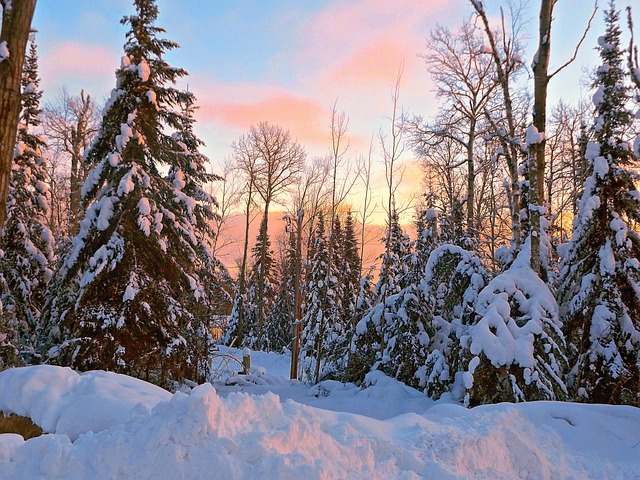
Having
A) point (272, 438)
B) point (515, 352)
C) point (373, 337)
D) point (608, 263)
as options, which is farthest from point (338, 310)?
point (272, 438)

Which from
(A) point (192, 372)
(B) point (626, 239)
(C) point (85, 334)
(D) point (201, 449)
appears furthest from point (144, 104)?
(B) point (626, 239)

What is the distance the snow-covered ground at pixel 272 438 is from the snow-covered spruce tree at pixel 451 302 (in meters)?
3.30

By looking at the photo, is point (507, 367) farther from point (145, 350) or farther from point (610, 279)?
point (145, 350)

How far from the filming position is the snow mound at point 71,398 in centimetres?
368

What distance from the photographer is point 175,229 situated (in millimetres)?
9781

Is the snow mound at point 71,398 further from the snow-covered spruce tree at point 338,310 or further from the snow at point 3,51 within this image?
the snow-covered spruce tree at point 338,310

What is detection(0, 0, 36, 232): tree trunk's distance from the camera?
4.24m

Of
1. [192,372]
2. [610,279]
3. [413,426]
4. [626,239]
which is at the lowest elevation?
[192,372]

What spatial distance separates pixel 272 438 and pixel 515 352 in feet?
16.0

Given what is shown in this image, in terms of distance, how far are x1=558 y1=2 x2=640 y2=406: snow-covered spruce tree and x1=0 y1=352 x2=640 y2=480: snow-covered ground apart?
285cm

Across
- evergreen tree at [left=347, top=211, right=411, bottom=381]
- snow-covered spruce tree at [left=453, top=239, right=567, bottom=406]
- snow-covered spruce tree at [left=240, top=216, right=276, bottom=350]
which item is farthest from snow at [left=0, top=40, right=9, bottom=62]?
snow-covered spruce tree at [left=240, top=216, right=276, bottom=350]

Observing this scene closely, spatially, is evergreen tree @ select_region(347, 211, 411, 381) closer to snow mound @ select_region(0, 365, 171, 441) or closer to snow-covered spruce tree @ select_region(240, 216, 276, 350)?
snow mound @ select_region(0, 365, 171, 441)

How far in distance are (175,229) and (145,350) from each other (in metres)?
2.73

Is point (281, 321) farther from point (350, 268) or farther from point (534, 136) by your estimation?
point (534, 136)
